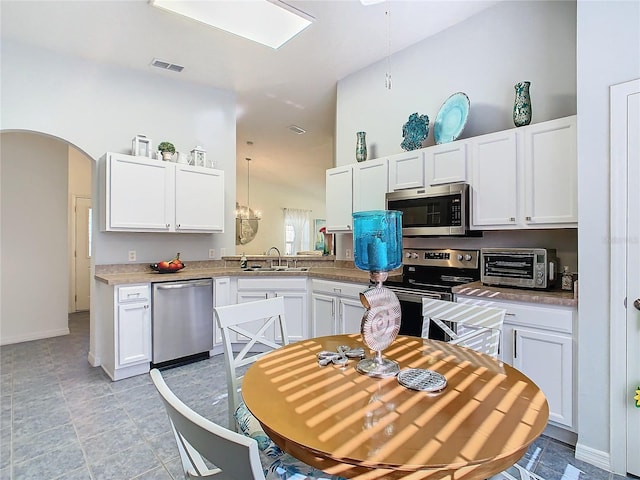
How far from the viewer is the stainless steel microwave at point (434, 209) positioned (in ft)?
8.69

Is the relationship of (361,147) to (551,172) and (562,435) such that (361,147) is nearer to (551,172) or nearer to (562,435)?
(551,172)

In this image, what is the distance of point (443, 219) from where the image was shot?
2.75 meters

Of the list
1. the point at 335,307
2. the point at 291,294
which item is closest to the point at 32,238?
the point at 291,294

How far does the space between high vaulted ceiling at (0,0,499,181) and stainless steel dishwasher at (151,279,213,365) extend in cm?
231

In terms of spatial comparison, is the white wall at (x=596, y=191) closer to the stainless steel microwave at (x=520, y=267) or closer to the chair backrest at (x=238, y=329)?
the stainless steel microwave at (x=520, y=267)

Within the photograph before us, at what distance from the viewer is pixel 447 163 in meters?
2.83

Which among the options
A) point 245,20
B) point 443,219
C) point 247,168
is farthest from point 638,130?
point 247,168

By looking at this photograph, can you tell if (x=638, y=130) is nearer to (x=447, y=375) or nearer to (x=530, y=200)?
(x=530, y=200)

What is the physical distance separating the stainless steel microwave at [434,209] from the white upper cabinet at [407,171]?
0.13 meters

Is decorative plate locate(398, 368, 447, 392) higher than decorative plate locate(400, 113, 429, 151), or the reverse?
decorative plate locate(400, 113, 429, 151)

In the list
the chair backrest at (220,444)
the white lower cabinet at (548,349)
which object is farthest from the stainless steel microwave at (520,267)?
the chair backrest at (220,444)

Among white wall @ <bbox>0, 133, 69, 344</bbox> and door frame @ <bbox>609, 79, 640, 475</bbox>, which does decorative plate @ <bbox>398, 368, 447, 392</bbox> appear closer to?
door frame @ <bbox>609, 79, 640, 475</bbox>

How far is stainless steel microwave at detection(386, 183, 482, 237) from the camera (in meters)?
2.65

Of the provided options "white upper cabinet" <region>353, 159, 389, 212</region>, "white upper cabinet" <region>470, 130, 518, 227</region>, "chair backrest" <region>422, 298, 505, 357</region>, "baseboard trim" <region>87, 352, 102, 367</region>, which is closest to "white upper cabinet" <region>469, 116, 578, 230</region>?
"white upper cabinet" <region>470, 130, 518, 227</region>
